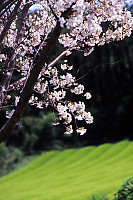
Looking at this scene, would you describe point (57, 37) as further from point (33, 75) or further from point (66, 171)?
point (66, 171)

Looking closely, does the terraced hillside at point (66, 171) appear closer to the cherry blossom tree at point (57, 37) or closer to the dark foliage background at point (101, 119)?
the dark foliage background at point (101, 119)

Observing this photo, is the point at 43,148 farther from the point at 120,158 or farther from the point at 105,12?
the point at 105,12

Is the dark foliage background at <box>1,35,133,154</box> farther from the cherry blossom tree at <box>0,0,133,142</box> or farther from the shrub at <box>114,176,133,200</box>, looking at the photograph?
the cherry blossom tree at <box>0,0,133,142</box>

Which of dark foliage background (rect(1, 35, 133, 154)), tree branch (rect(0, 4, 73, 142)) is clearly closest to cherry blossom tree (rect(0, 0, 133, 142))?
tree branch (rect(0, 4, 73, 142))

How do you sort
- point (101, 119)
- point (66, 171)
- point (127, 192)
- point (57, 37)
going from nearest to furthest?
point (57, 37), point (127, 192), point (66, 171), point (101, 119)

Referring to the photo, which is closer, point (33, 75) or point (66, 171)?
point (33, 75)

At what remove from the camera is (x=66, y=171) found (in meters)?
21.8

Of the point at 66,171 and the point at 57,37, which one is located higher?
the point at 57,37

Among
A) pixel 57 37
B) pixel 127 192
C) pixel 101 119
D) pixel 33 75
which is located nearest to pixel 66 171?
pixel 101 119

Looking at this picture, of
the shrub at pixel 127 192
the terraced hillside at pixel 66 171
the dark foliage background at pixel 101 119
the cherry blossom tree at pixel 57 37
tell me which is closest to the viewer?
the cherry blossom tree at pixel 57 37

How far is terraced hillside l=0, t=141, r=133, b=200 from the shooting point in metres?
16.3

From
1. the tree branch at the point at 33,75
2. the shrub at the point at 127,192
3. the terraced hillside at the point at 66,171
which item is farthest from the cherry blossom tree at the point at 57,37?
the terraced hillside at the point at 66,171

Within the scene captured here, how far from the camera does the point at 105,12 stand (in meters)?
4.25

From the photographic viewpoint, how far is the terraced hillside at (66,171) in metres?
16.3
